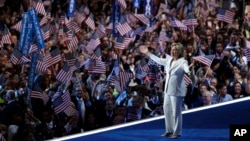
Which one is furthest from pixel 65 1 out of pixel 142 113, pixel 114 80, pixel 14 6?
pixel 142 113

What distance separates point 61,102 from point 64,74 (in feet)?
1.10

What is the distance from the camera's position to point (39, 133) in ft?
19.8

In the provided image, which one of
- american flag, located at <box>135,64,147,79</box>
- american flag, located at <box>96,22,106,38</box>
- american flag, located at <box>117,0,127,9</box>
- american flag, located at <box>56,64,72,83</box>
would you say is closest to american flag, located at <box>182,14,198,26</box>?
american flag, located at <box>117,0,127,9</box>

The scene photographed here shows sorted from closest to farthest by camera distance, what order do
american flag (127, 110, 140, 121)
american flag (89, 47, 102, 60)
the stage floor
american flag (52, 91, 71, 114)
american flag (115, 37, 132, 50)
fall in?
the stage floor → american flag (52, 91, 71, 114) → american flag (127, 110, 140, 121) → american flag (89, 47, 102, 60) → american flag (115, 37, 132, 50)

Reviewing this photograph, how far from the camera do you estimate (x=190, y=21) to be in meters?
7.08

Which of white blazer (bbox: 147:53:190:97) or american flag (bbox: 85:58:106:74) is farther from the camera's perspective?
american flag (bbox: 85:58:106:74)

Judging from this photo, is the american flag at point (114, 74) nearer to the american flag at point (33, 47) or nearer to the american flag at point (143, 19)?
the american flag at point (143, 19)

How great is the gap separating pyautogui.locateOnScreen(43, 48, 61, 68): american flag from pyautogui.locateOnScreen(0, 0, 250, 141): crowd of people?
0.08 feet

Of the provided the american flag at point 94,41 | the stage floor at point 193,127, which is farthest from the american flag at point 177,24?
the stage floor at point 193,127

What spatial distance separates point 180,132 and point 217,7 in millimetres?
2148

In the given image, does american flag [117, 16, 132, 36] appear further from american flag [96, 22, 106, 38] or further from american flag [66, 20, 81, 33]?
american flag [66, 20, 81, 33]

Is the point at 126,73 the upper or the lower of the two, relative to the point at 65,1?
lower

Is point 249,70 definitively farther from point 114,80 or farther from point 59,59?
point 59,59

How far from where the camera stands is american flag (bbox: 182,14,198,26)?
7059mm
